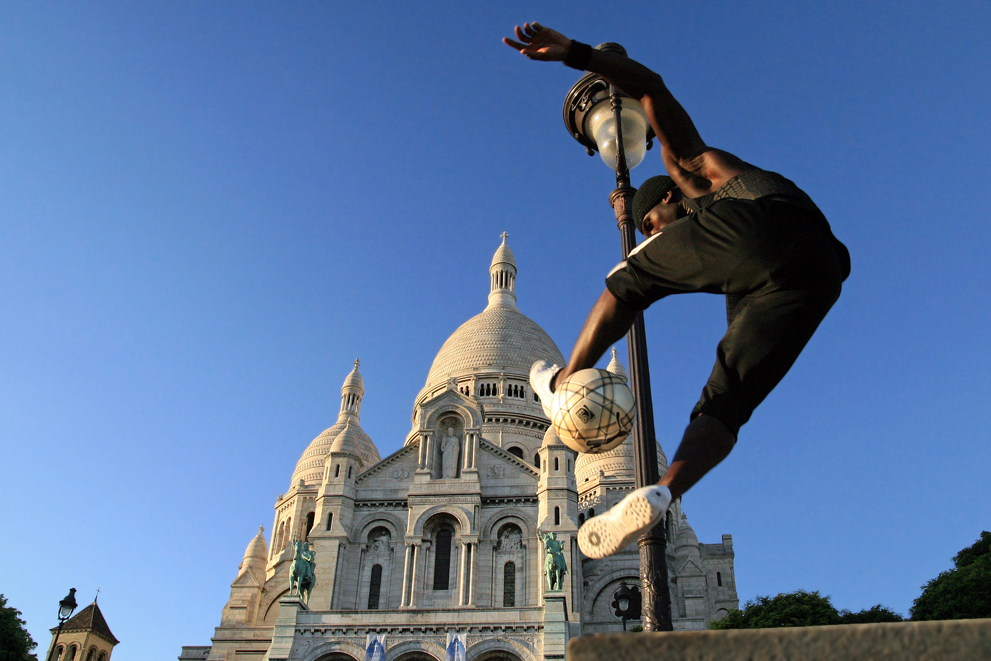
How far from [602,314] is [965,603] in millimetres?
34711

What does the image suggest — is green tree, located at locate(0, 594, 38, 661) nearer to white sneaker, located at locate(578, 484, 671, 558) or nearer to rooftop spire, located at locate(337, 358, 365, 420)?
rooftop spire, located at locate(337, 358, 365, 420)

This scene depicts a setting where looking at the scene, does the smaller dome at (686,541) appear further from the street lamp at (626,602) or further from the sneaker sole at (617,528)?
the sneaker sole at (617,528)

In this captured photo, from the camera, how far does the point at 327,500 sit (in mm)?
34938

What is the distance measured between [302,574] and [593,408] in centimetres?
2866

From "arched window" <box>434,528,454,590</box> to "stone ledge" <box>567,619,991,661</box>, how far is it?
32310 millimetres

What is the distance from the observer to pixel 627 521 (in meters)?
2.89

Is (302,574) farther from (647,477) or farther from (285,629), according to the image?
(647,477)

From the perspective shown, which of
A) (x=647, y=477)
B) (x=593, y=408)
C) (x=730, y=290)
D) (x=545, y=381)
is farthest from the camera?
(x=647, y=477)

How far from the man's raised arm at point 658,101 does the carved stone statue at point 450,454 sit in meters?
33.1

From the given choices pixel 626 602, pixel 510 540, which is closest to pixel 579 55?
pixel 510 540

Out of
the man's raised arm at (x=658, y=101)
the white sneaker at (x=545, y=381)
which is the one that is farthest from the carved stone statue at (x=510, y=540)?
the man's raised arm at (x=658, y=101)

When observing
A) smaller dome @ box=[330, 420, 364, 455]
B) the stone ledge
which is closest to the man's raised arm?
the stone ledge

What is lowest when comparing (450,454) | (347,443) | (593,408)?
(593,408)

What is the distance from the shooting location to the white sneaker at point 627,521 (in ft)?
9.26
